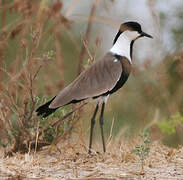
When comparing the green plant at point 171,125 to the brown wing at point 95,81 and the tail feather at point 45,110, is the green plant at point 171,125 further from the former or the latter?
the tail feather at point 45,110

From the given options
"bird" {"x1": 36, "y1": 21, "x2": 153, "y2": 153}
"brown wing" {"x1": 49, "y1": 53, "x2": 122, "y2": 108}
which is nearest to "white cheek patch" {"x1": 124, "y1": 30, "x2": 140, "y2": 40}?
"bird" {"x1": 36, "y1": 21, "x2": 153, "y2": 153}

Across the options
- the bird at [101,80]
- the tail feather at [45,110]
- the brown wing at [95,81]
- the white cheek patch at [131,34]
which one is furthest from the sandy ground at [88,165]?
the white cheek patch at [131,34]

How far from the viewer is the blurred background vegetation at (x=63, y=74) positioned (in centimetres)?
401

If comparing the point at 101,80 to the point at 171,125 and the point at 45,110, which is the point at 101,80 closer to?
the point at 45,110

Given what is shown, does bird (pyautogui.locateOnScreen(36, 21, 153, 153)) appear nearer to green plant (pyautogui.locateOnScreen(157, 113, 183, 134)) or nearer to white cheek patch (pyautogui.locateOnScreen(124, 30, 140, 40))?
white cheek patch (pyautogui.locateOnScreen(124, 30, 140, 40))

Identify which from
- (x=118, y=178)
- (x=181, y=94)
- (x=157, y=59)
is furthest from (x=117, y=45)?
(x=181, y=94)

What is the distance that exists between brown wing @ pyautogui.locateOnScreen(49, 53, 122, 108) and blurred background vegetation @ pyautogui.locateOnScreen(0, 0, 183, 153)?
20 centimetres

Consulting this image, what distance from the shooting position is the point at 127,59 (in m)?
4.12

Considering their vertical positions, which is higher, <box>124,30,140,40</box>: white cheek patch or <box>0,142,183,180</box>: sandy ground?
<box>124,30,140,40</box>: white cheek patch

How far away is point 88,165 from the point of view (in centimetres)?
353

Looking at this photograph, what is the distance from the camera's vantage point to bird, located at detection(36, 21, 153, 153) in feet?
12.5

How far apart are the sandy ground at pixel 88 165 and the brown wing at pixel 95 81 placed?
47cm

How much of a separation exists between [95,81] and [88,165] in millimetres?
794

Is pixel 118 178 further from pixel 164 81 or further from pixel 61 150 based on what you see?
pixel 164 81
